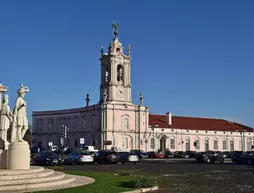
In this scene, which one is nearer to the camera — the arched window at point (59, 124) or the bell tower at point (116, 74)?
the bell tower at point (116, 74)

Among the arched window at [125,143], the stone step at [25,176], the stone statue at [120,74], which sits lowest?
the stone step at [25,176]

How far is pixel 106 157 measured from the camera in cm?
4134

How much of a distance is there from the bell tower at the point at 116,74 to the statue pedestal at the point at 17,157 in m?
52.8

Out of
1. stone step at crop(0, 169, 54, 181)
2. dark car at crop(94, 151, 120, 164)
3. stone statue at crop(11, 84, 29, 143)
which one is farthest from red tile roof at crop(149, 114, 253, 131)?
stone step at crop(0, 169, 54, 181)

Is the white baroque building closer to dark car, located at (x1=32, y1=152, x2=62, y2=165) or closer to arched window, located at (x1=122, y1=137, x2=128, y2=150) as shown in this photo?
arched window, located at (x1=122, y1=137, x2=128, y2=150)

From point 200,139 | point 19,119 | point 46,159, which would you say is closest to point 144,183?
point 19,119

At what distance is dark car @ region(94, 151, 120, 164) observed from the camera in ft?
135

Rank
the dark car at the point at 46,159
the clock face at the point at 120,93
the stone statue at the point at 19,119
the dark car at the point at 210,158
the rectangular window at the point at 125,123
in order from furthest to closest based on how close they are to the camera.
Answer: the rectangular window at the point at 125,123 → the clock face at the point at 120,93 → the dark car at the point at 210,158 → the dark car at the point at 46,159 → the stone statue at the point at 19,119

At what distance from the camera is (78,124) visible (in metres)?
74.4

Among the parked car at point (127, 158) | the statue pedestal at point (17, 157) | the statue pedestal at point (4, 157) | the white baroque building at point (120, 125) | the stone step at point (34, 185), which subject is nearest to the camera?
the stone step at point (34, 185)

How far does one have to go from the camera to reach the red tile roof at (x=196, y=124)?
78.7 m

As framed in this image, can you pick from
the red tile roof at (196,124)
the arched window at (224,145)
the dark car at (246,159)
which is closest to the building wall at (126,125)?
the red tile roof at (196,124)

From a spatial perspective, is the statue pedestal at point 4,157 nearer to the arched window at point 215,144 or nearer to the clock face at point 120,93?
the clock face at point 120,93

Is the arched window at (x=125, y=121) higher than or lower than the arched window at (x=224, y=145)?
higher
